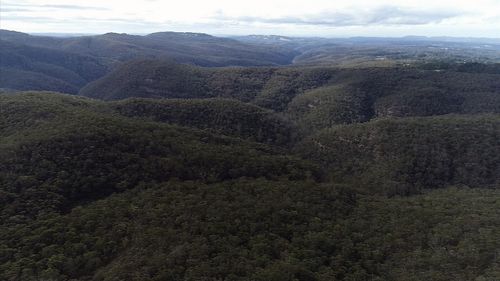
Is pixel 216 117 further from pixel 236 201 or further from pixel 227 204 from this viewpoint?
pixel 227 204

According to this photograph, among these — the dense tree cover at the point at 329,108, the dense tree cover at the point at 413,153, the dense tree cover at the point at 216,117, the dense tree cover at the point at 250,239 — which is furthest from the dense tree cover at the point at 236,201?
the dense tree cover at the point at 329,108

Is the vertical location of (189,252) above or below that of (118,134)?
below

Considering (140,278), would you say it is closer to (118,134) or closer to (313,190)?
(313,190)

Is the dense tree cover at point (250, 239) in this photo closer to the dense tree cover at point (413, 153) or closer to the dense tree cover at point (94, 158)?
the dense tree cover at point (94, 158)

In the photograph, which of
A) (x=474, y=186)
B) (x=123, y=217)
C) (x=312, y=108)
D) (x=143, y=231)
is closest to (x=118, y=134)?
(x=123, y=217)

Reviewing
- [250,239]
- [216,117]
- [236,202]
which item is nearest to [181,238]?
[250,239]

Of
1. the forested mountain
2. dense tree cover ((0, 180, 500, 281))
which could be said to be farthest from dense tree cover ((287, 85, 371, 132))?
dense tree cover ((0, 180, 500, 281))
